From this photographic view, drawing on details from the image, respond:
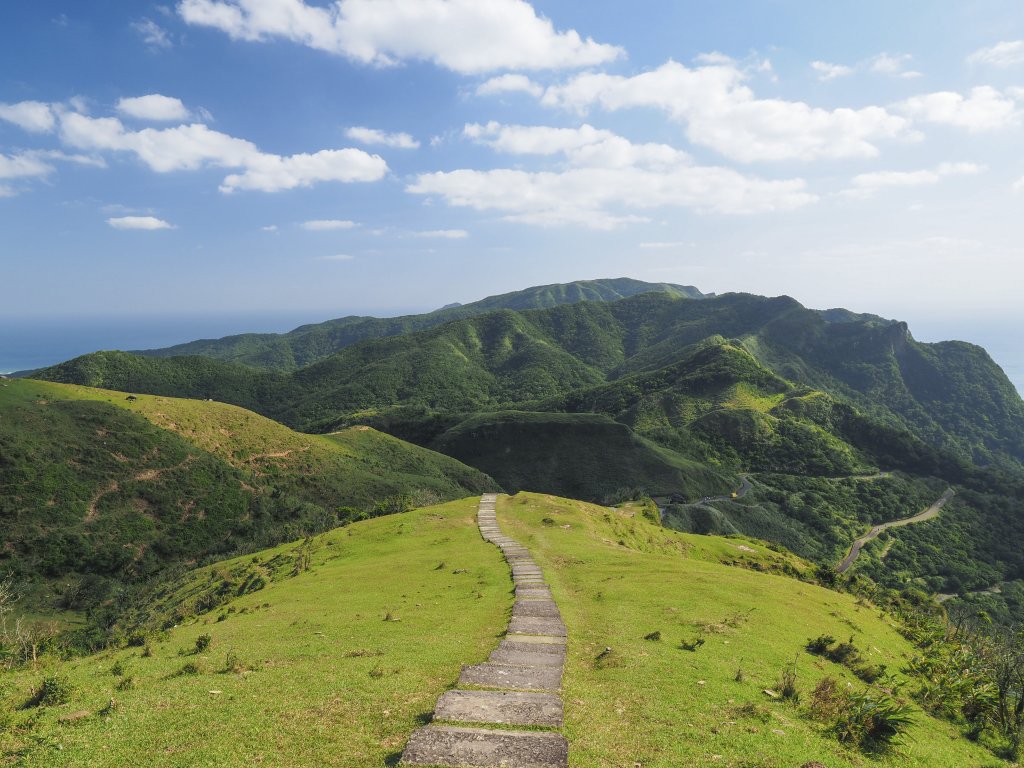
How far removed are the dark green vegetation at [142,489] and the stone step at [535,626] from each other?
44863 millimetres

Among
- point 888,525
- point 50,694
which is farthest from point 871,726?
point 888,525

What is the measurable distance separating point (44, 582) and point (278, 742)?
252 feet

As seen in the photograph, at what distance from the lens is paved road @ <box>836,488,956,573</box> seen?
109075mm

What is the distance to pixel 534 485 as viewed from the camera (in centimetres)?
13562

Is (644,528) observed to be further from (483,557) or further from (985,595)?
(985,595)

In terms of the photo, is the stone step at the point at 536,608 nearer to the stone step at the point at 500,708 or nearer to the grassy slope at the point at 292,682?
the grassy slope at the point at 292,682

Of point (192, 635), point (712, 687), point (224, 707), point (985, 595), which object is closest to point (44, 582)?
point (192, 635)

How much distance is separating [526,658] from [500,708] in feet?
13.5

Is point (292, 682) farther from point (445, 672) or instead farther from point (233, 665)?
point (445, 672)

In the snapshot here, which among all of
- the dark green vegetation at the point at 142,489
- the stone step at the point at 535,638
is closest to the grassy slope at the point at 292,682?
the stone step at the point at 535,638

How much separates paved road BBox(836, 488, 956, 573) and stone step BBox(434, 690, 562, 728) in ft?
373

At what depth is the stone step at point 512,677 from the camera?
14.6m

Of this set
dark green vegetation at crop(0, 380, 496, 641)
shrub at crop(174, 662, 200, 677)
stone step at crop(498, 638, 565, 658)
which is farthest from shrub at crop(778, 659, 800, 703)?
dark green vegetation at crop(0, 380, 496, 641)

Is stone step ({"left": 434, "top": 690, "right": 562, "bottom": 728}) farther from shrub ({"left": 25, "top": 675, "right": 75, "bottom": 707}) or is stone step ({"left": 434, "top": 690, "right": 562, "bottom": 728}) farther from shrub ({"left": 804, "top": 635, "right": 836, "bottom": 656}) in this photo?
shrub ({"left": 804, "top": 635, "right": 836, "bottom": 656})
